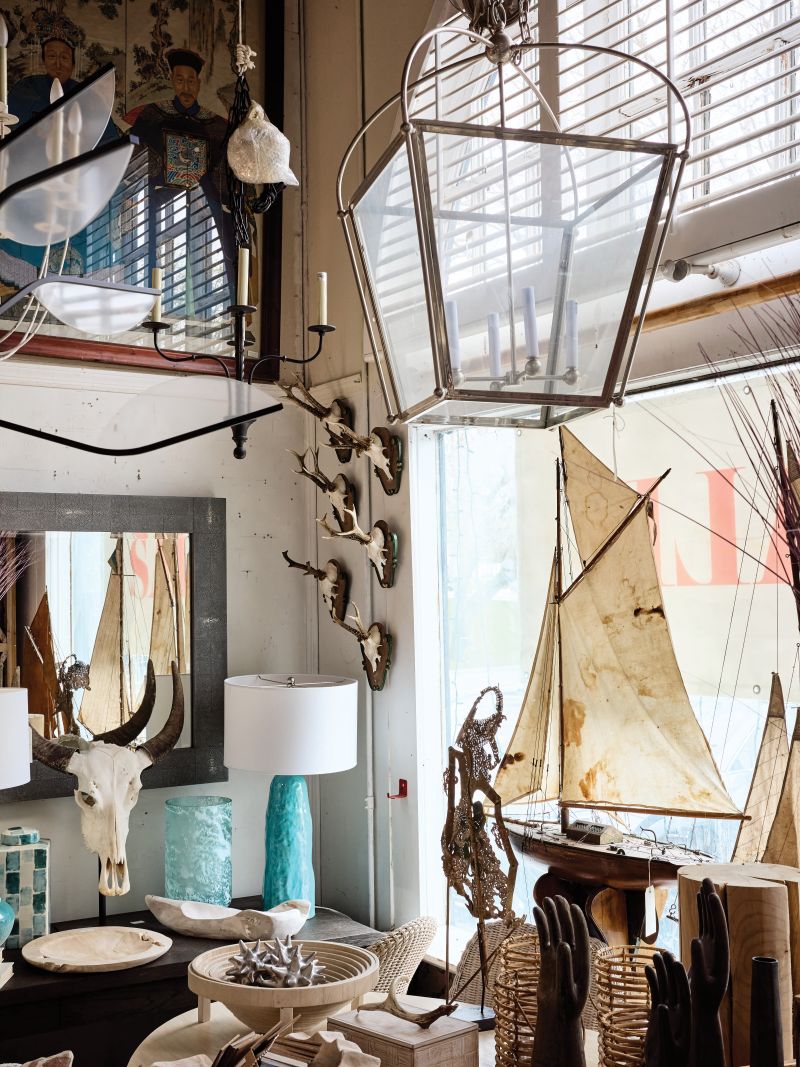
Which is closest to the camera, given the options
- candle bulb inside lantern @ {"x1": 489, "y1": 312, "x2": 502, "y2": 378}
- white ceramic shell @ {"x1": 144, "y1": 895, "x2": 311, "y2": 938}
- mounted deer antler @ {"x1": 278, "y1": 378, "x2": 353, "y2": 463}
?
candle bulb inside lantern @ {"x1": 489, "y1": 312, "x2": 502, "y2": 378}

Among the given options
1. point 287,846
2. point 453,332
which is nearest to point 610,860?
point 287,846

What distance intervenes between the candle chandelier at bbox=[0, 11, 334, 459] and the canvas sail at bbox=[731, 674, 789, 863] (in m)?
1.26

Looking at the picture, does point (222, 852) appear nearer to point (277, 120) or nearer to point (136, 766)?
point (136, 766)

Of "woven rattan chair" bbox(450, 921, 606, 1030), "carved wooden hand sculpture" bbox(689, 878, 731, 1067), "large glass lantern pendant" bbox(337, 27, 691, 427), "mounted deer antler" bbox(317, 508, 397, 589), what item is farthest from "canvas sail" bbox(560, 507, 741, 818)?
"large glass lantern pendant" bbox(337, 27, 691, 427)

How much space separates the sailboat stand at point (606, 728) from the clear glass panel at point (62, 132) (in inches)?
60.9

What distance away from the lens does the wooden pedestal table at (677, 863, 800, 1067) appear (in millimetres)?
1514

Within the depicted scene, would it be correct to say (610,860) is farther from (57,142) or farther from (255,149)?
(57,142)

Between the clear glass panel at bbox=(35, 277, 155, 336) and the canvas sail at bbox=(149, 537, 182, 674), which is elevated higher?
the clear glass panel at bbox=(35, 277, 155, 336)

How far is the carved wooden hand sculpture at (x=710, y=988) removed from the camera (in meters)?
1.36

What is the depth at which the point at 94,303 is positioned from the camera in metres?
1.86

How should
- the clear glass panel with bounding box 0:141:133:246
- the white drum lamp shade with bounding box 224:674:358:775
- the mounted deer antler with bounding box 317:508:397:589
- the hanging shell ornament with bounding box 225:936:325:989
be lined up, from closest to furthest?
1. the clear glass panel with bounding box 0:141:133:246
2. the hanging shell ornament with bounding box 225:936:325:989
3. the white drum lamp shade with bounding box 224:674:358:775
4. the mounted deer antler with bounding box 317:508:397:589

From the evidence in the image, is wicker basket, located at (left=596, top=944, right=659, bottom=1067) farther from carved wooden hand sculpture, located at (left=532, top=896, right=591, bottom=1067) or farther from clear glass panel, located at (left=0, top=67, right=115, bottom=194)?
clear glass panel, located at (left=0, top=67, right=115, bottom=194)

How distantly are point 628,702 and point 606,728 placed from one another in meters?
0.09

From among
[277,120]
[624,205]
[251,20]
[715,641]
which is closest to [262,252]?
[277,120]
